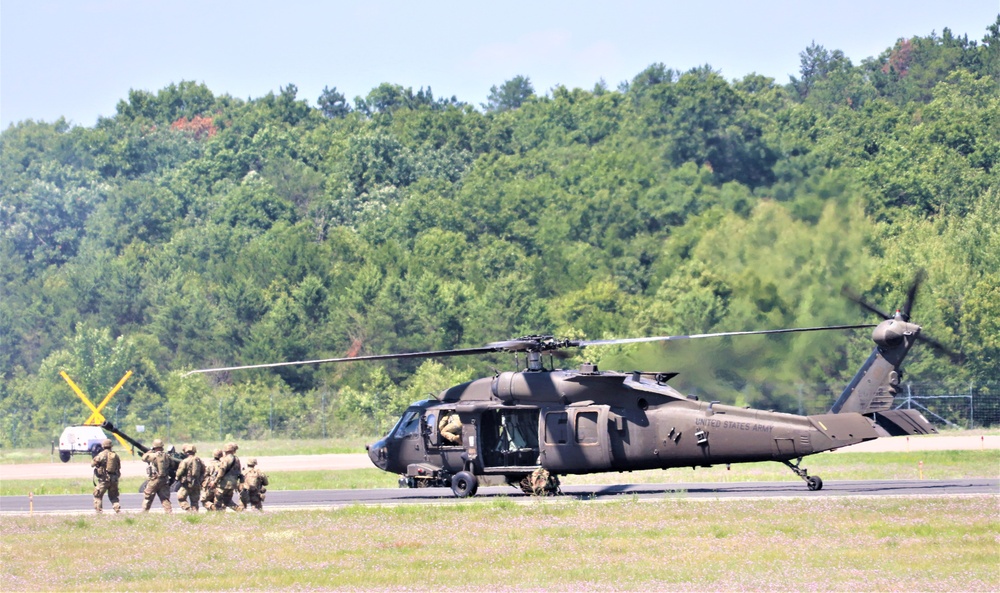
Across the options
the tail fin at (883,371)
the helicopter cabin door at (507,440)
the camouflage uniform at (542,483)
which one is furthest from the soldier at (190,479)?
the tail fin at (883,371)

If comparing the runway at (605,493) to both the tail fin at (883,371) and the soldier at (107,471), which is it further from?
the tail fin at (883,371)

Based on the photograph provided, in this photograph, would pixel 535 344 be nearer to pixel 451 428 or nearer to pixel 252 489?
pixel 451 428

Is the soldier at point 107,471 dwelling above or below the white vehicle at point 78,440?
above

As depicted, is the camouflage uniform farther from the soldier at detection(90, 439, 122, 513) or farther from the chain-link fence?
the chain-link fence

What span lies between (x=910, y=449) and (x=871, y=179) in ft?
124

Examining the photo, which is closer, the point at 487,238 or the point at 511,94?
the point at 487,238

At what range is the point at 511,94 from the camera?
495 feet

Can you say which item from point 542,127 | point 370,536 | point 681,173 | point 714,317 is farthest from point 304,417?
point 542,127

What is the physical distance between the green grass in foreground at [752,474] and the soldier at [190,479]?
900cm

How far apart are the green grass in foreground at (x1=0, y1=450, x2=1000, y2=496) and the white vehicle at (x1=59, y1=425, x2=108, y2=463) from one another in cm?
1066

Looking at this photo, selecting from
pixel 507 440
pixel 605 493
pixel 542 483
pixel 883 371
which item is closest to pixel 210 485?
pixel 507 440

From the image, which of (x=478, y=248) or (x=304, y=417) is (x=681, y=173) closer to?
(x=478, y=248)

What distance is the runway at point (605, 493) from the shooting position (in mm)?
27219

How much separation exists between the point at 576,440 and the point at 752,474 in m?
10.6
